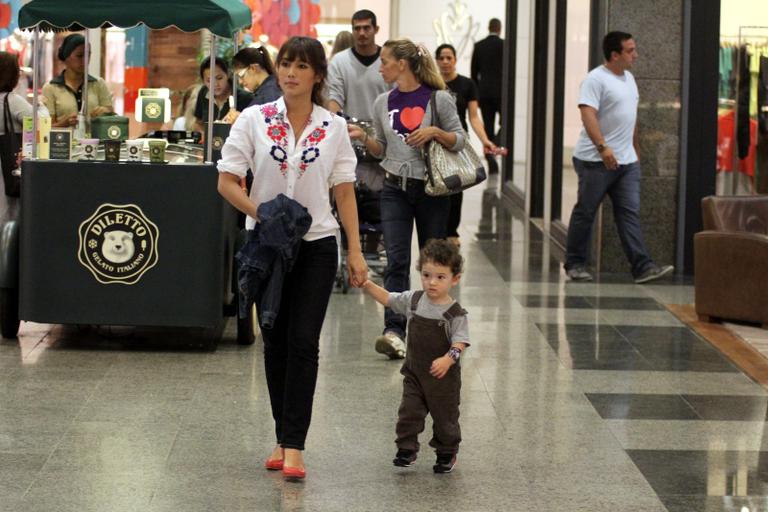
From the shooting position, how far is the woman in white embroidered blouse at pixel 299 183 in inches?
229

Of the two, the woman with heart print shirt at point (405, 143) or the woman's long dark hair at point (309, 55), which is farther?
the woman with heart print shirt at point (405, 143)

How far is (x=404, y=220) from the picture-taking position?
27.8ft

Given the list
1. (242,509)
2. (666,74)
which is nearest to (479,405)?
(242,509)

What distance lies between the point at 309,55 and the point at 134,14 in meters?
2.77

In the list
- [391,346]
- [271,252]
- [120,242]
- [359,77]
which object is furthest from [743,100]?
[271,252]

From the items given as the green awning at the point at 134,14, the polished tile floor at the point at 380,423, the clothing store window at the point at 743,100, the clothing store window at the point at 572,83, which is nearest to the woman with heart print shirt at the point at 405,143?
the polished tile floor at the point at 380,423

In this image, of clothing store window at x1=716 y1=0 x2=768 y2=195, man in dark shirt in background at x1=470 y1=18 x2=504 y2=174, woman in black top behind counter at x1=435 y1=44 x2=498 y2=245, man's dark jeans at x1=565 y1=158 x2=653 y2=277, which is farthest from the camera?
man in dark shirt in background at x1=470 y1=18 x2=504 y2=174

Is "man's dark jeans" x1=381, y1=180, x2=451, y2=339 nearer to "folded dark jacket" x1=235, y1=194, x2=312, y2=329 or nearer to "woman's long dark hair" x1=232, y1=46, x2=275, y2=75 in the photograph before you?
"woman's long dark hair" x1=232, y1=46, x2=275, y2=75

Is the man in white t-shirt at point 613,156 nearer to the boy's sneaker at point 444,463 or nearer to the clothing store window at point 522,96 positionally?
the clothing store window at point 522,96

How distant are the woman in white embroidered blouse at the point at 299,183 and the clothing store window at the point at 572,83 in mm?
7495

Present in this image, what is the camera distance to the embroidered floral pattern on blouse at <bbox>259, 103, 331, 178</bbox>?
19.0 ft

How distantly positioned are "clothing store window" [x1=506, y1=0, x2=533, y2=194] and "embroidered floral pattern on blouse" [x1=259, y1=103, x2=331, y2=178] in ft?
38.3

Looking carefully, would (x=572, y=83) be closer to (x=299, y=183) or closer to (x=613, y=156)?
(x=613, y=156)

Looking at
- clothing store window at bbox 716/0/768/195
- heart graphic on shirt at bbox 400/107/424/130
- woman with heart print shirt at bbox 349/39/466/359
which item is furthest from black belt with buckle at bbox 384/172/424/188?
clothing store window at bbox 716/0/768/195
